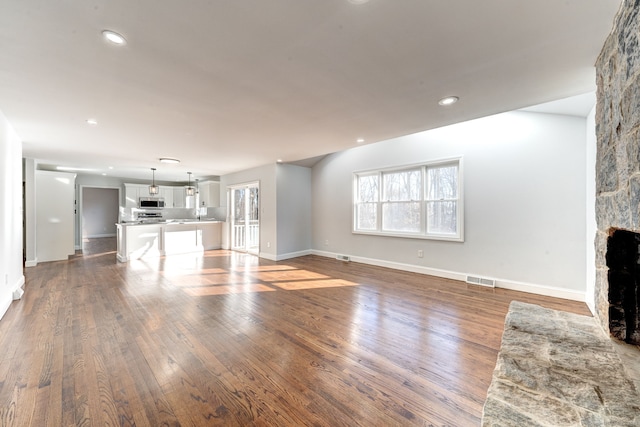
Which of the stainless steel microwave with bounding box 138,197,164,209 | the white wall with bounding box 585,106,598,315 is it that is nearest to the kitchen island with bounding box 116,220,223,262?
the stainless steel microwave with bounding box 138,197,164,209

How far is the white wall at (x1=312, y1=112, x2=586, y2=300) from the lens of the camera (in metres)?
3.60

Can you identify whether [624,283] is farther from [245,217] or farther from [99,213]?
[99,213]

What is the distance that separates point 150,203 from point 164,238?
12.5 ft

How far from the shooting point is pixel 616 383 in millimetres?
1479

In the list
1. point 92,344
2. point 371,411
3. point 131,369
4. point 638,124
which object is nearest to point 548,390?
point 371,411

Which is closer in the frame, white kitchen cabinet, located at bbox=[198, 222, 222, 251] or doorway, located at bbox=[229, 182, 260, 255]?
doorway, located at bbox=[229, 182, 260, 255]

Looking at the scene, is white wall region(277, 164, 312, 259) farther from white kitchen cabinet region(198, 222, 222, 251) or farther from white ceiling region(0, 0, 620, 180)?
white ceiling region(0, 0, 620, 180)

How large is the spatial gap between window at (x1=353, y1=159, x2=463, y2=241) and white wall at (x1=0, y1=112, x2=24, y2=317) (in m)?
5.65

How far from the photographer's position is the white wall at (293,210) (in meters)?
6.61

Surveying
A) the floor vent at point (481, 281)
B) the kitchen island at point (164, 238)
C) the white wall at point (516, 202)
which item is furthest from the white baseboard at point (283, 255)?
the floor vent at point (481, 281)

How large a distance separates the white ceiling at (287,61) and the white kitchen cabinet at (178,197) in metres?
7.30

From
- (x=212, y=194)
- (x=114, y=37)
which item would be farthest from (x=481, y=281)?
(x=212, y=194)

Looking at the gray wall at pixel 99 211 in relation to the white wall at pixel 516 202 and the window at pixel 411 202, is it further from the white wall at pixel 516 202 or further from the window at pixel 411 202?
the white wall at pixel 516 202

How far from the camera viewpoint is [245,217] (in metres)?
7.80
